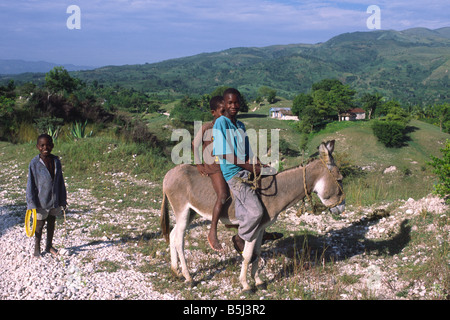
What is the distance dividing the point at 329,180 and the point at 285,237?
9.13ft

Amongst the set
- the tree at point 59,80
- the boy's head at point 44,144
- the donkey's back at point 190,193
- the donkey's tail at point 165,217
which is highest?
the tree at point 59,80

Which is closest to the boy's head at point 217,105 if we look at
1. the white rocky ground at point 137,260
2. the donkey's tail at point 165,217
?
the donkey's tail at point 165,217

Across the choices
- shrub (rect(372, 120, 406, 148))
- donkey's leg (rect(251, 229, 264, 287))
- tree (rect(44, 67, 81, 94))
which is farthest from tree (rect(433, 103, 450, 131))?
donkey's leg (rect(251, 229, 264, 287))

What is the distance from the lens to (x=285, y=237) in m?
6.99

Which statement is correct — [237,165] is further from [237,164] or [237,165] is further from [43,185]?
[43,185]

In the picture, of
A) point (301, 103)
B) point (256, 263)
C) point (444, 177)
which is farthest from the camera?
point (301, 103)

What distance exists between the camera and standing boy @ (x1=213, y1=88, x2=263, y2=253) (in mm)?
4441

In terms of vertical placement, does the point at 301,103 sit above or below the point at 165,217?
above

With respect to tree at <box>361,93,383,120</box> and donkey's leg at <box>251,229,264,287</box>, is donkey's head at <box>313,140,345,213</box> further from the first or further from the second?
tree at <box>361,93,383,120</box>

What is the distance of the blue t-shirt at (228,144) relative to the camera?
14.5 ft

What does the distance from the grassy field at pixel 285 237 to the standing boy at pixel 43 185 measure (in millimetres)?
1309

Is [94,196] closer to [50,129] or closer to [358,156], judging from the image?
[50,129]

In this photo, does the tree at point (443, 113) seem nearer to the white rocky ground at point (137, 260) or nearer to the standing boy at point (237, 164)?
the white rocky ground at point (137, 260)

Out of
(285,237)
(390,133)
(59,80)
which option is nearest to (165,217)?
(285,237)
